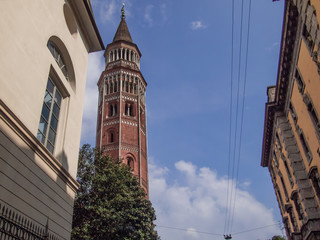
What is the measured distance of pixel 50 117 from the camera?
35.8ft

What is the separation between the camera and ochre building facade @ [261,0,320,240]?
42.8 ft

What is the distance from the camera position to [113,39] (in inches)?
2277

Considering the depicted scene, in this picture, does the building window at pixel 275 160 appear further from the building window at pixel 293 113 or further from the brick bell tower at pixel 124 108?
the brick bell tower at pixel 124 108

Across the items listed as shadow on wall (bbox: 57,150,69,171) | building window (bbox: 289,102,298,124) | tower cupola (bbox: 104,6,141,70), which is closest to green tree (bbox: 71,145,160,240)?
shadow on wall (bbox: 57,150,69,171)

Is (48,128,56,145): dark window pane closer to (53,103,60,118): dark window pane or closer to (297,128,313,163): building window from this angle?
(53,103,60,118): dark window pane

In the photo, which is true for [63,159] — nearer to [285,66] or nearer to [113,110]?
[285,66]

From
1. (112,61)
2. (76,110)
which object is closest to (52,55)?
(76,110)

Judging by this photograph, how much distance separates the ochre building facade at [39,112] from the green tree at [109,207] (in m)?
9.15

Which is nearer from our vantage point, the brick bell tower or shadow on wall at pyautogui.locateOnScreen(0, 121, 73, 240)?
shadow on wall at pyautogui.locateOnScreen(0, 121, 73, 240)

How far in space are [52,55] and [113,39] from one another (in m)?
48.7

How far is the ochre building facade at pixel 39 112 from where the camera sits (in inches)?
297

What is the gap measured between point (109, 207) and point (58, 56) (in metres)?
12.1

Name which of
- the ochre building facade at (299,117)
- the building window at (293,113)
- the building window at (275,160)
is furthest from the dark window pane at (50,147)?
the building window at (275,160)

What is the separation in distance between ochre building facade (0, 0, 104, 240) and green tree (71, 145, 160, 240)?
9151 mm
